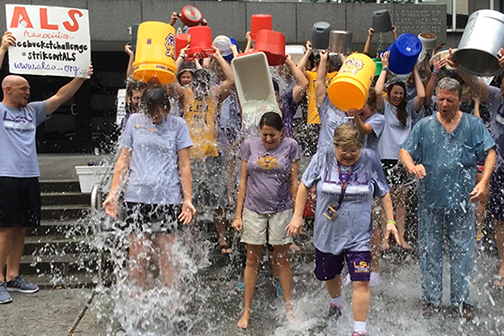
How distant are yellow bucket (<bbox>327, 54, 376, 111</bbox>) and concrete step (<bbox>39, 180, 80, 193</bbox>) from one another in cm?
400

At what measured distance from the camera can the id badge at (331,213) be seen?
12.0ft

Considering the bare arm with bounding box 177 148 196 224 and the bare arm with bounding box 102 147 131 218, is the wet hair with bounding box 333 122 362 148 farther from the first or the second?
the bare arm with bounding box 102 147 131 218

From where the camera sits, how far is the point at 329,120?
4785 millimetres

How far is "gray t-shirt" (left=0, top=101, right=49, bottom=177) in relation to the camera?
4680 millimetres

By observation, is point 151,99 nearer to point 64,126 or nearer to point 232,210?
point 232,210

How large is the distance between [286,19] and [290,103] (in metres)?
7.80

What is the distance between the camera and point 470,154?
13.6 ft

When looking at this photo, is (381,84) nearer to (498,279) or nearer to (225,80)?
(225,80)

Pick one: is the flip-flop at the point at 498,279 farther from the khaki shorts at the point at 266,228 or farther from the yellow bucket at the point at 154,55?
the yellow bucket at the point at 154,55

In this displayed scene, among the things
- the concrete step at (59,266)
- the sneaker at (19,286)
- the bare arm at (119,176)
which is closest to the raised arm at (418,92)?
the bare arm at (119,176)

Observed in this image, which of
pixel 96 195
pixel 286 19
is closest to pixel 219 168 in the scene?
pixel 96 195

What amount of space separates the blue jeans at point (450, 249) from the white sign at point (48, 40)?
362 centimetres

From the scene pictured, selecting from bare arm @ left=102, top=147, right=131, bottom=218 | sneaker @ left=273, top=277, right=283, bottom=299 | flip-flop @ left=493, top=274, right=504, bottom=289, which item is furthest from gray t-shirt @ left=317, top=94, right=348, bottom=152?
flip-flop @ left=493, top=274, right=504, bottom=289

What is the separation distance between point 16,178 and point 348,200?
3.13m
